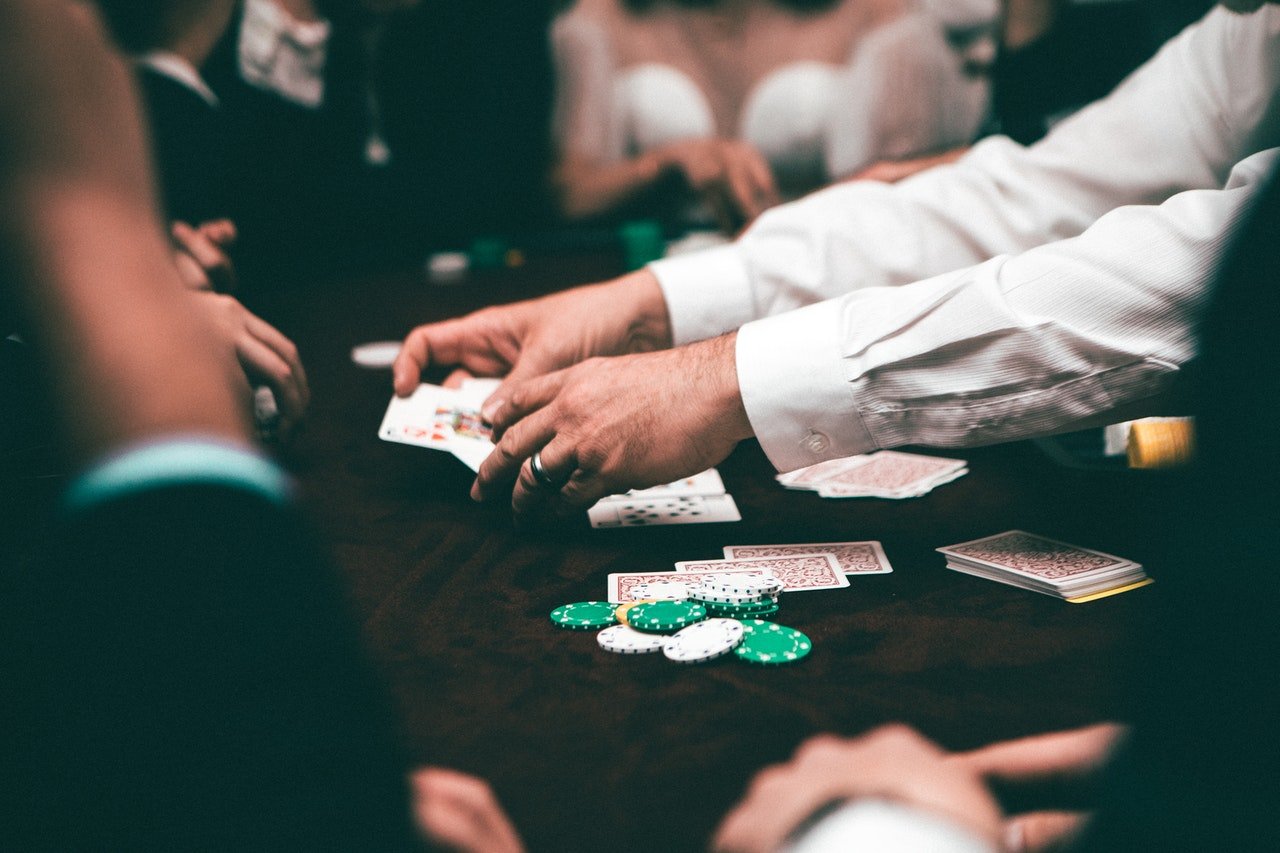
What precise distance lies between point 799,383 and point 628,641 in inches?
15.1

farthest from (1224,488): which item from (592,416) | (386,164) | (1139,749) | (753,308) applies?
(386,164)

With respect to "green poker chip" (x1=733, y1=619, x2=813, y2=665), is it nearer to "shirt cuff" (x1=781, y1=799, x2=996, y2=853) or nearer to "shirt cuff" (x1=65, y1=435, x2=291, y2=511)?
"shirt cuff" (x1=781, y1=799, x2=996, y2=853)

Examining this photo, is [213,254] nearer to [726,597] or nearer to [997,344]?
[726,597]

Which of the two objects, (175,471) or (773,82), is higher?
(773,82)

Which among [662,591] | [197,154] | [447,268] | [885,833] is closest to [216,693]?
[885,833]

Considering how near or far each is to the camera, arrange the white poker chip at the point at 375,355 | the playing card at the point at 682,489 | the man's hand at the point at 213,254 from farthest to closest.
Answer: the white poker chip at the point at 375,355, the playing card at the point at 682,489, the man's hand at the point at 213,254

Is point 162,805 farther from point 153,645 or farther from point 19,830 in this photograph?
point 19,830

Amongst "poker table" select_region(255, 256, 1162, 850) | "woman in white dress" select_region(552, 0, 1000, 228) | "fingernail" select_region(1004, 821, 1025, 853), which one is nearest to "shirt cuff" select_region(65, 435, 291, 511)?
"poker table" select_region(255, 256, 1162, 850)

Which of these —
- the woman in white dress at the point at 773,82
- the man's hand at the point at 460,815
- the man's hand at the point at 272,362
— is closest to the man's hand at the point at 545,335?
the man's hand at the point at 272,362

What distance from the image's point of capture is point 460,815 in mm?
534

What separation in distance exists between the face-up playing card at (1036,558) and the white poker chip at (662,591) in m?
0.30

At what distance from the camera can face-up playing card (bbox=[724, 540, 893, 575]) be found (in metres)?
1.00

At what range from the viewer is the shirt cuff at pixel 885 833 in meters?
0.44

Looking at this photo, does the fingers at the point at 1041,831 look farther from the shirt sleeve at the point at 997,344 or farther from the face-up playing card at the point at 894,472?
the face-up playing card at the point at 894,472
